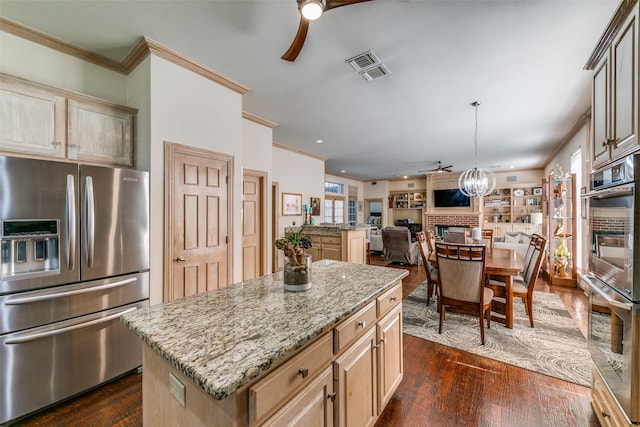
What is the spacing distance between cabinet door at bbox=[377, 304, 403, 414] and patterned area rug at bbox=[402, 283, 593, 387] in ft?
3.92

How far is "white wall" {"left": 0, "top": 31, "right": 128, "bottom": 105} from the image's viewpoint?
6.86 feet

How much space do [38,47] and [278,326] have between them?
10.3 feet

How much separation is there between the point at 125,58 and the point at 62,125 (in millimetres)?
904

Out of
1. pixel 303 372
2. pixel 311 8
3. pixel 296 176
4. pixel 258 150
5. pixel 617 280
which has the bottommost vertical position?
pixel 303 372

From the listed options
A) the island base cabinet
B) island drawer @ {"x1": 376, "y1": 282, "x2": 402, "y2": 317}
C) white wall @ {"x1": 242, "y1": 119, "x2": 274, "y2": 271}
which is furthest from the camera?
white wall @ {"x1": 242, "y1": 119, "x2": 274, "y2": 271}

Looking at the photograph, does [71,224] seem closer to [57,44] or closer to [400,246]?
[57,44]

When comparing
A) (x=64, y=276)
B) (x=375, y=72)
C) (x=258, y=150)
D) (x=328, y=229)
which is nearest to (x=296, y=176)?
(x=328, y=229)

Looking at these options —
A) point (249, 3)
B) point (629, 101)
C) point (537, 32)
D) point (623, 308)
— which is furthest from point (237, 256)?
point (537, 32)

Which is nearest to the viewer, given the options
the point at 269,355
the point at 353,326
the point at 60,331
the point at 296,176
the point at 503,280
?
the point at 269,355

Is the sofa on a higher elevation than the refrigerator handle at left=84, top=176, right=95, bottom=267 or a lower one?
lower

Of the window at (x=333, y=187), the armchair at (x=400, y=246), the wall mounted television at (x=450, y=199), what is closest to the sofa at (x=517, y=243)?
the armchair at (x=400, y=246)

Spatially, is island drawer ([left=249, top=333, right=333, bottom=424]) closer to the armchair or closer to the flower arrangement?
the flower arrangement

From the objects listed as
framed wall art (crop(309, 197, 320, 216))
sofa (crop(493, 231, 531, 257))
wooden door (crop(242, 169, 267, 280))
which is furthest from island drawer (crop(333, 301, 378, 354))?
sofa (crop(493, 231, 531, 257))

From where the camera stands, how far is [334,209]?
9359 millimetres
